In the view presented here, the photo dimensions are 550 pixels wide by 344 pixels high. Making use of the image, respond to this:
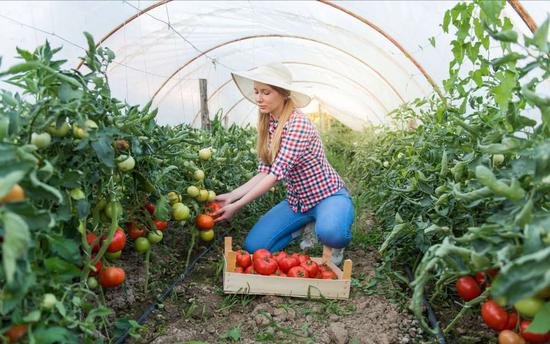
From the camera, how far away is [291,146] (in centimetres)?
280

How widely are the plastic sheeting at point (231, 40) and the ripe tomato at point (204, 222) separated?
1981mm

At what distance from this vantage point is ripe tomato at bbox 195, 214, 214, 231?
2.65 metres

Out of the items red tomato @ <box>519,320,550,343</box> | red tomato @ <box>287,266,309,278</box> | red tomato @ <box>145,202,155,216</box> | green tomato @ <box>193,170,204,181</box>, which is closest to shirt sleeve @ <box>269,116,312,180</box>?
green tomato @ <box>193,170,204,181</box>

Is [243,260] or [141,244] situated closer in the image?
[141,244]

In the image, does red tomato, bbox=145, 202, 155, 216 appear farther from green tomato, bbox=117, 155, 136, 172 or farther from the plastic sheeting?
the plastic sheeting

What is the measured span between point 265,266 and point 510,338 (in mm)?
1329

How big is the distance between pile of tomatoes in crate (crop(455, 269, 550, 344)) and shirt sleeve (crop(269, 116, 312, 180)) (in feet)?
4.43

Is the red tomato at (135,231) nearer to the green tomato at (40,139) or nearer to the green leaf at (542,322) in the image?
the green tomato at (40,139)

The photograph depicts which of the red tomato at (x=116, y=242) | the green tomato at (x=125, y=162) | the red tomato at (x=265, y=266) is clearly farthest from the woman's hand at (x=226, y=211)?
the green tomato at (x=125, y=162)

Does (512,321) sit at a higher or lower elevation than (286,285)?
higher

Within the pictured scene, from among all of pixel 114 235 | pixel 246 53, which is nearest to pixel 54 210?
pixel 114 235

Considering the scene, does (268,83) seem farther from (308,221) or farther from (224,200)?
(308,221)

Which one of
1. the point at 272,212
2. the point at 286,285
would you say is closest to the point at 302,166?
the point at 272,212

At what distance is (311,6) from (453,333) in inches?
200
